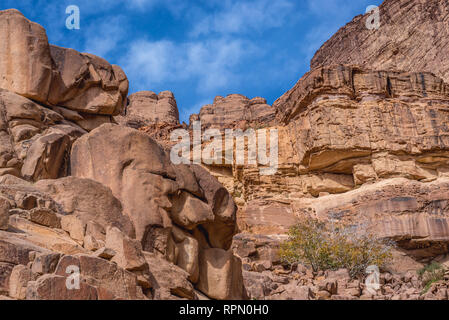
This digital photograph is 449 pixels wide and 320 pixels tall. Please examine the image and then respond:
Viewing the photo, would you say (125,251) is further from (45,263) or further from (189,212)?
(189,212)

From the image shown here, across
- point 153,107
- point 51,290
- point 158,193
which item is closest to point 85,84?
point 158,193

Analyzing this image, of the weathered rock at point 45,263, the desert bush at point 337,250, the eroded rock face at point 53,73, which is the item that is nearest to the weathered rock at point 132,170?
the weathered rock at point 45,263

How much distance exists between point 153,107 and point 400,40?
105ft

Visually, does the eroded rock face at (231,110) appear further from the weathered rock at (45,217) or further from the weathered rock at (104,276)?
the weathered rock at (104,276)

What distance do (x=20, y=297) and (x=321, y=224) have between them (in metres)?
21.8

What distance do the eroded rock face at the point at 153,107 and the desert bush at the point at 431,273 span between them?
49246mm

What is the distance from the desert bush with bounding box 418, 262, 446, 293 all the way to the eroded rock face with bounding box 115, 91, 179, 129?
4925cm

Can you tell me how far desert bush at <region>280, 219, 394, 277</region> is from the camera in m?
21.7

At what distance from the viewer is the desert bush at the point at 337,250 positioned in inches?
854

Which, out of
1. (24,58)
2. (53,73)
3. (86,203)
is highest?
(24,58)

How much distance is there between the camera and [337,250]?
71.1 feet

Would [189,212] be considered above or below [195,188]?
below
